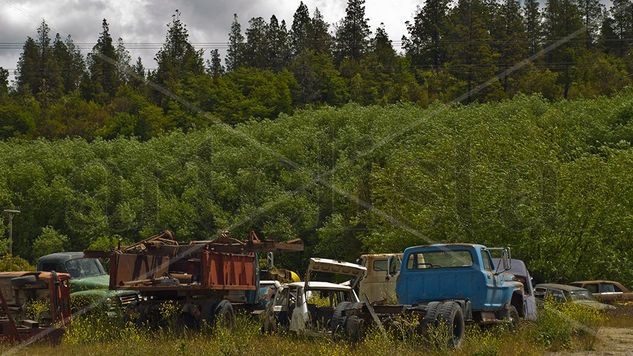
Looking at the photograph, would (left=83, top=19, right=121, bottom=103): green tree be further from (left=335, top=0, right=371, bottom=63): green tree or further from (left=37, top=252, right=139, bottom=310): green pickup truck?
(left=37, top=252, right=139, bottom=310): green pickup truck

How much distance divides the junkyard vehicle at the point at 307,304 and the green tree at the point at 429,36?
108436 millimetres

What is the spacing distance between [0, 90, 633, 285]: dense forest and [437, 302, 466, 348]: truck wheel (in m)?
19.2

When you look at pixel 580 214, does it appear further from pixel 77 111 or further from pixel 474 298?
pixel 77 111

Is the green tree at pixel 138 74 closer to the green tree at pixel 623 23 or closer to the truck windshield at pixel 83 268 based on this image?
the green tree at pixel 623 23

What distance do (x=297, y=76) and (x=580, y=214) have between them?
298 ft

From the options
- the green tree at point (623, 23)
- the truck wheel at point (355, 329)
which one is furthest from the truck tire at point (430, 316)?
the green tree at point (623, 23)

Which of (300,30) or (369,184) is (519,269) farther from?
(300,30)

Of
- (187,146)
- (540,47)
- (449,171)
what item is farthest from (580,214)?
(540,47)

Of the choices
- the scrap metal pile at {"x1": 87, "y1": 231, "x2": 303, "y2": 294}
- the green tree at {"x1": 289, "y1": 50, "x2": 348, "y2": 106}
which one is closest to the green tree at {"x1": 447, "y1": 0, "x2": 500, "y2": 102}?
the green tree at {"x1": 289, "y1": 50, "x2": 348, "y2": 106}

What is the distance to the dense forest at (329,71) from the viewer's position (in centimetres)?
10300

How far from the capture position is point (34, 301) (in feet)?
58.7

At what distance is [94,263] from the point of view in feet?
78.3

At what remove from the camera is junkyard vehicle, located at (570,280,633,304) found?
30703 mm

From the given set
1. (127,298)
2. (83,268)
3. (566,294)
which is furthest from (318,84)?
(127,298)
